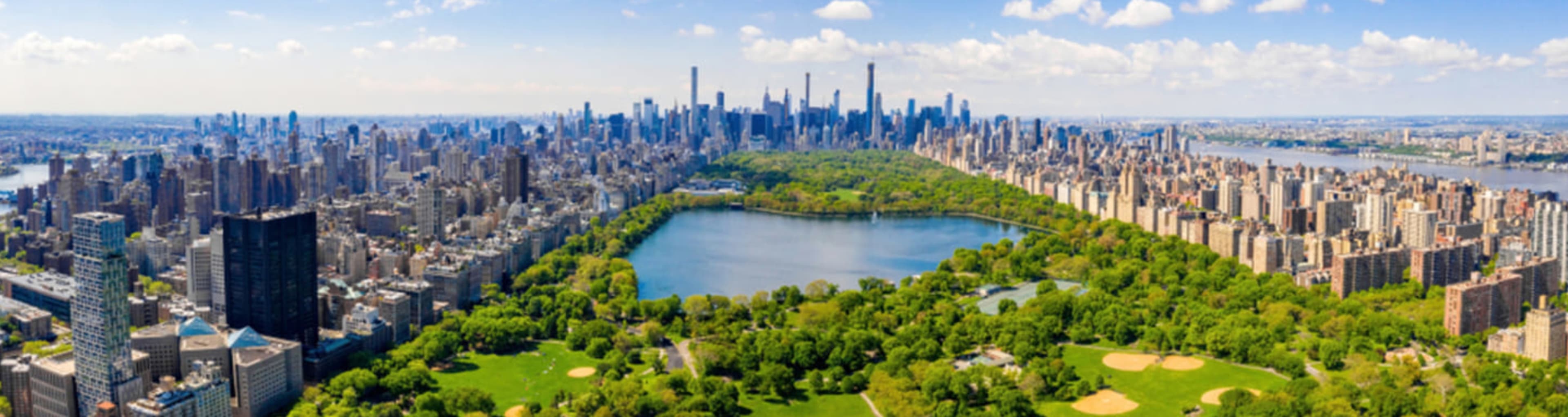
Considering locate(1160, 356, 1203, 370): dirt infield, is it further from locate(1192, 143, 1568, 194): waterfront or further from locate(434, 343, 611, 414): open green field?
locate(1192, 143, 1568, 194): waterfront

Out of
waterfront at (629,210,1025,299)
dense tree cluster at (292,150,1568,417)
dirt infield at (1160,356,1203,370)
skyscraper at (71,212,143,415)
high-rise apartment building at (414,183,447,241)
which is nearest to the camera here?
skyscraper at (71,212,143,415)

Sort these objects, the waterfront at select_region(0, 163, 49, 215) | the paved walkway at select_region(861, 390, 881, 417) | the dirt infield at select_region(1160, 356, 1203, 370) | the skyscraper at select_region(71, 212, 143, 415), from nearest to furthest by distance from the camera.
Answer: the skyscraper at select_region(71, 212, 143, 415)
the paved walkway at select_region(861, 390, 881, 417)
the dirt infield at select_region(1160, 356, 1203, 370)
the waterfront at select_region(0, 163, 49, 215)

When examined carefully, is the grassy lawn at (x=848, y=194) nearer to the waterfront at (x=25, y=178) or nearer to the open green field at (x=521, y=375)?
the open green field at (x=521, y=375)

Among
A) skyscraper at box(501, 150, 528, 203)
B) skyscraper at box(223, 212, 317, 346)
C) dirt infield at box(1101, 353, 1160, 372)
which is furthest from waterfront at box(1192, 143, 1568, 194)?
skyscraper at box(223, 212, 317, 346)

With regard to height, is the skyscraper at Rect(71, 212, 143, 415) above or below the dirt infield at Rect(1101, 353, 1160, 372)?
above

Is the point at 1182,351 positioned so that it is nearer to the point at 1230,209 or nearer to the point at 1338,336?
the point at 1338,336

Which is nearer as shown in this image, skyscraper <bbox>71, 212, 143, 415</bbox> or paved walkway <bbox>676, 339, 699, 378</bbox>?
skyscraper <bbox>71, 212, 143, 415</bbox>

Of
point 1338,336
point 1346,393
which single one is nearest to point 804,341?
point 1346,393

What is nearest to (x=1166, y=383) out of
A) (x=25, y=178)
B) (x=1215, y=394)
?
(x=1215, y=394)
